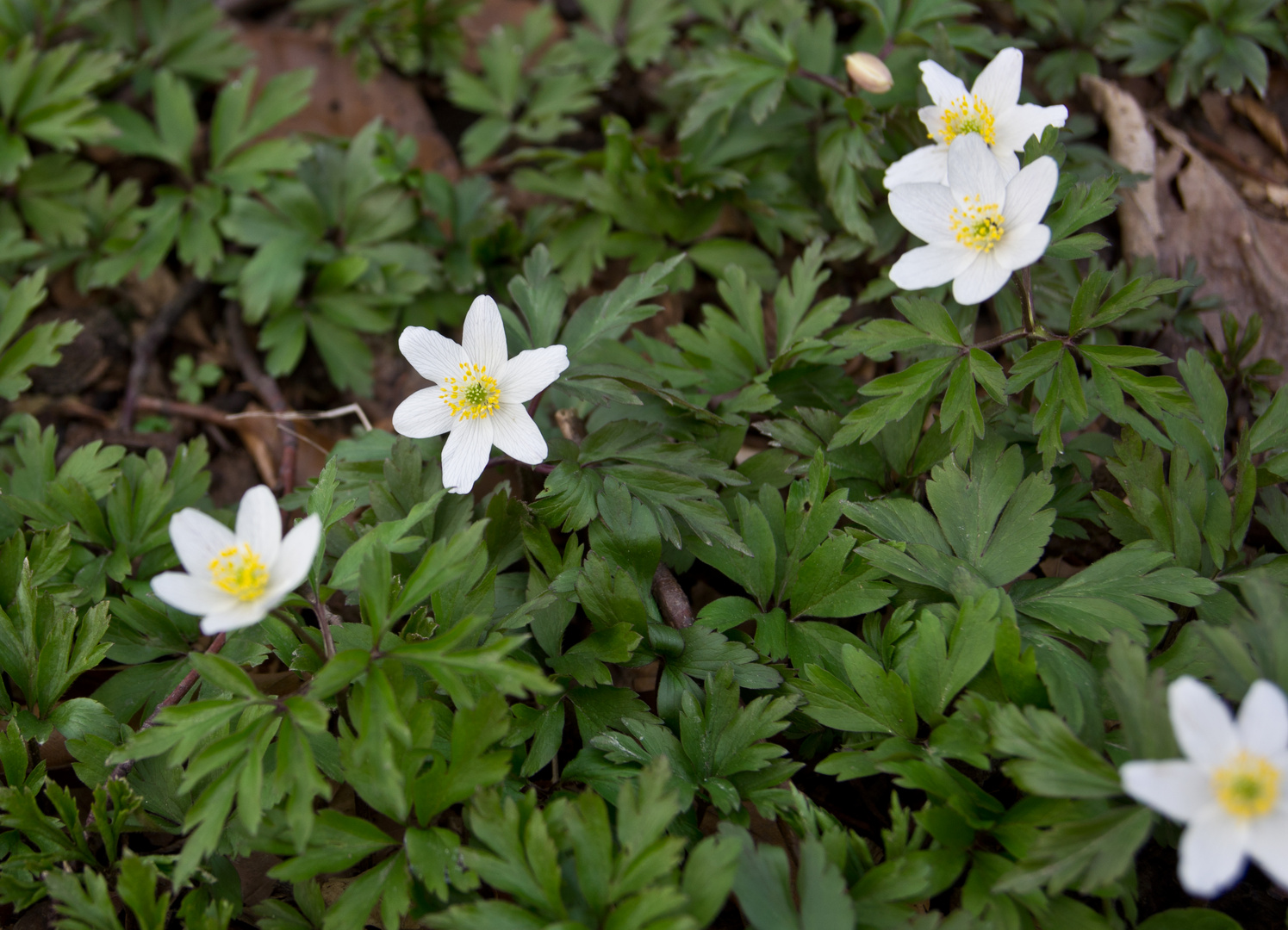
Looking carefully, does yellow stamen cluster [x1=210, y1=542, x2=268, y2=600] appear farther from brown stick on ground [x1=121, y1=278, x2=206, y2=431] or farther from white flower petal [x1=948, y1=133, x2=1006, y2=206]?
brown stick on ground [x1=121, y1=278, x2=206, y2=431]

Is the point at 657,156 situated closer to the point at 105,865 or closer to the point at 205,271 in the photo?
the point at 205,271

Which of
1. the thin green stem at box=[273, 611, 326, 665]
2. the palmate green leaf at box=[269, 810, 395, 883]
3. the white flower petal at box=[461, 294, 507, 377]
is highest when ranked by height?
the white flower petal at box=[461, 294, 507, 377]

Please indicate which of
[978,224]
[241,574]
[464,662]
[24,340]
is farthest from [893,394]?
[24,340]

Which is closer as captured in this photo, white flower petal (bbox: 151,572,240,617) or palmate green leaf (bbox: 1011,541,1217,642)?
white flower petal (bbox: 151,572,240,617)

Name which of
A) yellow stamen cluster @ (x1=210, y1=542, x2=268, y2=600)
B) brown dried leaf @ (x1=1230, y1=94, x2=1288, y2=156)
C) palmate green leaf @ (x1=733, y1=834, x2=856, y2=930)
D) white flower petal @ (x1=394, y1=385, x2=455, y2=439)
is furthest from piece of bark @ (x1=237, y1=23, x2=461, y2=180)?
brown dried leaf @ (x1=1230, y1=94, x2=1288, y2=156)

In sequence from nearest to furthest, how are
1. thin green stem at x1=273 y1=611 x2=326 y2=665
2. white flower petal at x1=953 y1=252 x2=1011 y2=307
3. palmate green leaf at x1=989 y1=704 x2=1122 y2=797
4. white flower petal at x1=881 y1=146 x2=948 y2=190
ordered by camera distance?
palmate green leaf at x1=989 y1=704 x2=1122 y2=797 → thin green stem at x1=273 y1=611 x2=326 y2=665 → white flower petal at x1=953 y1=252 x2=1011 y2=307 → white flower petal at x1=881 y1=146 x2=948 y2=190

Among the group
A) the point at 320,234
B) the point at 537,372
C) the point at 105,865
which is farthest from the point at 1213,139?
the point at 105,865
